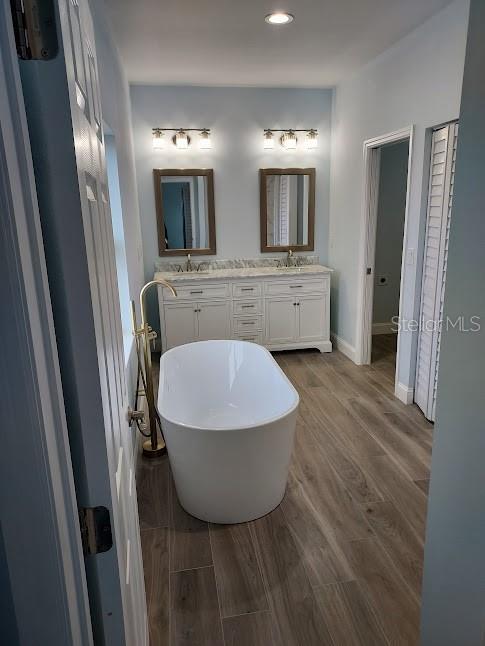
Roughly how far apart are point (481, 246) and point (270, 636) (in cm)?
154

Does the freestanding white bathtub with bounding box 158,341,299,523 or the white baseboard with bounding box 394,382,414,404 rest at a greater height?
the freestanding white bathtub with bounding box 158,341,299,523

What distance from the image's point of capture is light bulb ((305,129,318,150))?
454 centimetres

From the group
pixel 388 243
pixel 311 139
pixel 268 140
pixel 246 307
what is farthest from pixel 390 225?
pixel 246 307

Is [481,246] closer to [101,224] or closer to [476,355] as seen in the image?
[476,355]

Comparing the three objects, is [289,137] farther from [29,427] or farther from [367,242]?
[29,427]

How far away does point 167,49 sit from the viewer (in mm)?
3215

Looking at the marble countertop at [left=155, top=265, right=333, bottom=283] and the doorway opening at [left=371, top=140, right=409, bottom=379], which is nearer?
the marble countertop at [left=155, top=265, right=333, bottom=283]

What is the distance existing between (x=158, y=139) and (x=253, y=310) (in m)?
1.97

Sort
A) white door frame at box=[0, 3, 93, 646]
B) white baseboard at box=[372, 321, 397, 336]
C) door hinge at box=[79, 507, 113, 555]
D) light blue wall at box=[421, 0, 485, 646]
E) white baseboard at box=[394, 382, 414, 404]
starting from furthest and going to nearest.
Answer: white baseboard at box=[372, 321, 397, 336] → white baseboard at box=[394, 382, 414, 404] → light blue wall at box=[421, 0, 485, 646] → door hinge at box=[79, 507, 113, 555] → white door frame at box=[0, 3, 93, 646]

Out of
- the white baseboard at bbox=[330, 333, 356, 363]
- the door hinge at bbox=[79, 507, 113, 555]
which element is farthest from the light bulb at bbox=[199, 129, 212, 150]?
the door hinge at bbox=[79, 507, 113, 555]

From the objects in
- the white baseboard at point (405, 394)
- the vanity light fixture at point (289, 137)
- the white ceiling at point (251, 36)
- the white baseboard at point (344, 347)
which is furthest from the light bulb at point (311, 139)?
the white baseboard at point (405, 394)

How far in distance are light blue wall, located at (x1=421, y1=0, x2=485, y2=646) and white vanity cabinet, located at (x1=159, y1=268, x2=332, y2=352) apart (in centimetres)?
331

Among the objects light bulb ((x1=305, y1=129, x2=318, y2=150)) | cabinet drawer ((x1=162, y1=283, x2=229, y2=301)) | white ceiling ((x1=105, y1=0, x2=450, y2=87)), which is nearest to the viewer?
white ceiling ((x1=105, y1=0, x2=450, y2=87))

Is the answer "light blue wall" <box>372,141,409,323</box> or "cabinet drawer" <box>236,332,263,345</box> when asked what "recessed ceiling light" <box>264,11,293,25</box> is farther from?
"cabinet drawer" <box>236,332,263,345</box>
